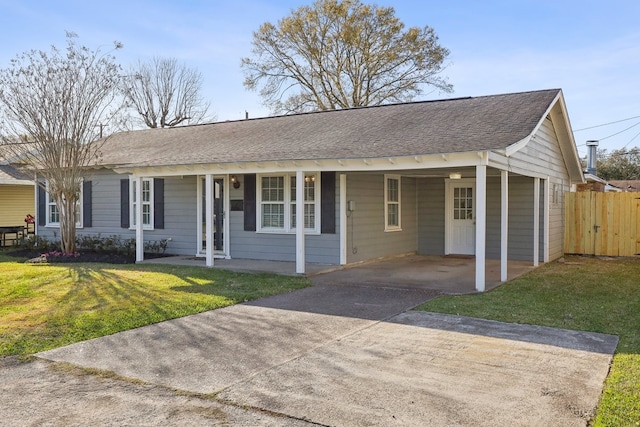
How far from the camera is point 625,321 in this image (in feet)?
21.2

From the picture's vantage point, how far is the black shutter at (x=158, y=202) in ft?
44.9

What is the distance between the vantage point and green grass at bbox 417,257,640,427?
3963 millimetres

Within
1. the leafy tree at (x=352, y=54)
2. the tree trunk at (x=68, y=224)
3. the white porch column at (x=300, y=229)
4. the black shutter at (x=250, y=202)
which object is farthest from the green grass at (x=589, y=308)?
the leafy tree at (x=352, y=54)

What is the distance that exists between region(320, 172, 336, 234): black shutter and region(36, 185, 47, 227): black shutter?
30.3ft

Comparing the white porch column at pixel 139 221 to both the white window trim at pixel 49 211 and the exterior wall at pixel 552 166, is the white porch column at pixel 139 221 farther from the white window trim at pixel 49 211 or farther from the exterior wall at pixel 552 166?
the exterior wall at pixel 552 166

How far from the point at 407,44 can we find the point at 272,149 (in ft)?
58.9

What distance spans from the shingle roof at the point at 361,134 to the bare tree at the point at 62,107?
4.02 feet

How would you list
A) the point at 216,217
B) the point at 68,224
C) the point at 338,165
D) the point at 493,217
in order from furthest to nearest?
the point at 493,217 < the point at 68,224 < the point at 216,217 < the point at 338,165

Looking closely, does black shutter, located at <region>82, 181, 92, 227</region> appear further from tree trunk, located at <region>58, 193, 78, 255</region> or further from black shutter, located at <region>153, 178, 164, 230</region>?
black shutter, located at <region>153, 178, 164, 230</region>

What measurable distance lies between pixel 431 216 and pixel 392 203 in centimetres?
164

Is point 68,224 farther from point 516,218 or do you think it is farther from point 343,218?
point 516,218

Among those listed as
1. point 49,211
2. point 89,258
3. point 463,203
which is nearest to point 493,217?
point 463,203

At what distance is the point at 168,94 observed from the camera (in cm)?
3350

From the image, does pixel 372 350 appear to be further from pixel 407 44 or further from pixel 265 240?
pixel 407 44
